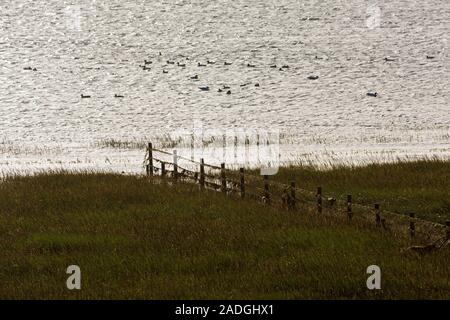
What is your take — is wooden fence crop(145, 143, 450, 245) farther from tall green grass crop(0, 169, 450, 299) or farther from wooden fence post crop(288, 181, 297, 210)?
tall green grass crop(0, 169, 450, 299)

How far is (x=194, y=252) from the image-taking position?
1504cm

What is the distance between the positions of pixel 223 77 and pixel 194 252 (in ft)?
155

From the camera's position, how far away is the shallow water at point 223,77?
40500mm

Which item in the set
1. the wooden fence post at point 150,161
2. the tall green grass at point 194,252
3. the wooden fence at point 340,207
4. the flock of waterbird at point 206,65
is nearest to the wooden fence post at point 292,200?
the wooden fence at point 340,207

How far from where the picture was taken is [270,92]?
5703 cm

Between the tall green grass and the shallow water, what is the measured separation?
36.9 ft

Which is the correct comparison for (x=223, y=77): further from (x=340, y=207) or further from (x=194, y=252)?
(x=194, y=252)

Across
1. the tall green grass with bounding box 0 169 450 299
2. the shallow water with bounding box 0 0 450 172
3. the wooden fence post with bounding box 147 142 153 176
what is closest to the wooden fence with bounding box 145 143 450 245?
the tall green grass with bounding box 0 169 450 299

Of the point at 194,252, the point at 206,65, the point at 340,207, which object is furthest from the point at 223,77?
the point at 194,252

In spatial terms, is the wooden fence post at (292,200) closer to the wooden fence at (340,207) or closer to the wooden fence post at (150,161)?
the wooden fence at (340,207)

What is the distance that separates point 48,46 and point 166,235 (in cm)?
6123

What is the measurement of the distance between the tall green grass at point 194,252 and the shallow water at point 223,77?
36.9 ft

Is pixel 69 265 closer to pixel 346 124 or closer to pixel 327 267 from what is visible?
pixel 327 267

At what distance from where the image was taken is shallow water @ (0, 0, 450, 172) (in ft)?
133
